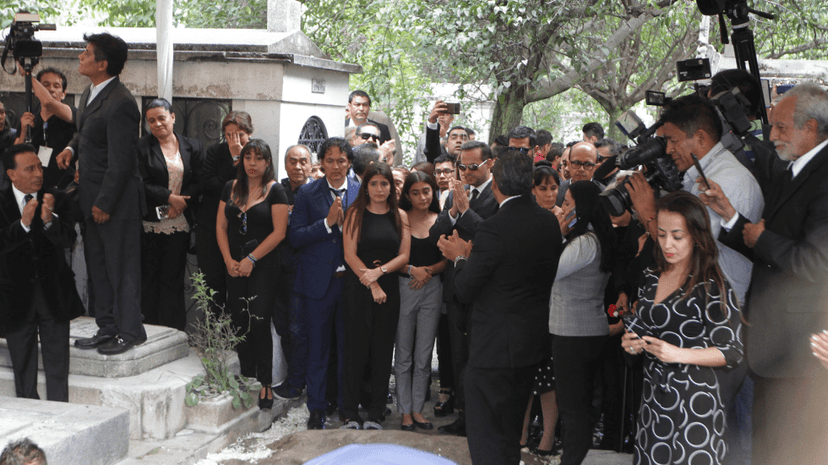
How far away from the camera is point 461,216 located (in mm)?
4902

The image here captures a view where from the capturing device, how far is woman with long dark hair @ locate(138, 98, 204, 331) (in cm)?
549

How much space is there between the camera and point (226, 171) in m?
5.74

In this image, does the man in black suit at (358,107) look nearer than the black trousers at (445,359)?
No

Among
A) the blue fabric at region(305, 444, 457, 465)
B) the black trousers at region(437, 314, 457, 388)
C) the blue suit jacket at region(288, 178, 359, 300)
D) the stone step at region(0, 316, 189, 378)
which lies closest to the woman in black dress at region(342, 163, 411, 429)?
the blue suit jacket at region(288, 178, 359, 300)

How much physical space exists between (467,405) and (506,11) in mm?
4000

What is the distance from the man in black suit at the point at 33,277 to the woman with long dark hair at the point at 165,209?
814 mm

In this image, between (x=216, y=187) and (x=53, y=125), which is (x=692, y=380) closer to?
(x=216, y=187)

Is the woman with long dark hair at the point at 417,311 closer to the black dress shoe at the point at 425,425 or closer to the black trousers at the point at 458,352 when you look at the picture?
the black dress shoe at the point at 425,425

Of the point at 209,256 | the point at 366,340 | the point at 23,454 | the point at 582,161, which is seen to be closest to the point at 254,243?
the point at 209,256

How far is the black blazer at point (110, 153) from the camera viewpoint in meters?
4.66

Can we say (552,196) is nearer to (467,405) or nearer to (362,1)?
(467,405)

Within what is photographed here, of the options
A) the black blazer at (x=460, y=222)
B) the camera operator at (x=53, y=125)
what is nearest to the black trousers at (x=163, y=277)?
the camera operator at (x=53, y=125)

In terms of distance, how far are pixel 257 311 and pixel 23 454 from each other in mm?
1978

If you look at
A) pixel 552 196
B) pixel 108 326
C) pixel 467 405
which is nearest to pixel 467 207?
pixel 552 196
